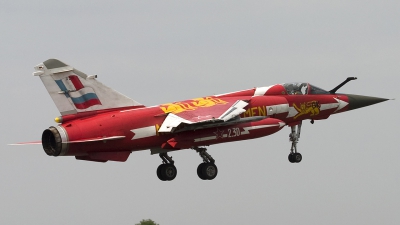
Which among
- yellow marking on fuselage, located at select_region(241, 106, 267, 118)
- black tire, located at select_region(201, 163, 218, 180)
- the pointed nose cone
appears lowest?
black tire, located at select_region(201, 163, 218, 180)

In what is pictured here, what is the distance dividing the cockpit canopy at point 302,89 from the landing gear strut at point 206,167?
5.37 meters

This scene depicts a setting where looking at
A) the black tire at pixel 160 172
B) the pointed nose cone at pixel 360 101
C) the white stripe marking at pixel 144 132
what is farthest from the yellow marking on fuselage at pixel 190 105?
the pointed nose cone at pixel 360 101

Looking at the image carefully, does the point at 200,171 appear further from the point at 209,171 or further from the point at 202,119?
the point at 202,119

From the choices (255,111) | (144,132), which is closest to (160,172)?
(144,132)

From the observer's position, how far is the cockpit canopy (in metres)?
61.0

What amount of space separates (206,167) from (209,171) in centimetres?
22

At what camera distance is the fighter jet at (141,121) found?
54438 millimetres

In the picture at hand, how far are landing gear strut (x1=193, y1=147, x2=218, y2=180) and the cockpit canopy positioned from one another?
5.37m

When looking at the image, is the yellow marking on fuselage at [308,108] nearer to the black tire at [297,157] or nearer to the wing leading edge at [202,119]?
the black tire at [297,157]

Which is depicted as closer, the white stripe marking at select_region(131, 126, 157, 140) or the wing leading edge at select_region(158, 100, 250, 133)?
the white stripe marking at select_region(131, 126, 157, 140)

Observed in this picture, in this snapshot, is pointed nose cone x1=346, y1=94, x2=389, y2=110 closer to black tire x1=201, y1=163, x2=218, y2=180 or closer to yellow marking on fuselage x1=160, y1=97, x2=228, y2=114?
Result: yellow marking on fuselage x1=160, y1=97, x2=228, y2=114

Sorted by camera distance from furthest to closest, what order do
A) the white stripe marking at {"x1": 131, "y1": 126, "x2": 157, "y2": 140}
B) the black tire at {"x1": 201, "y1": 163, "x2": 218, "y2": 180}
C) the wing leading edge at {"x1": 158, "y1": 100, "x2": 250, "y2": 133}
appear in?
the black tire at {"x1": 201, "y1": 163, "x2": 218, "y2": 180} < the wing leading edge at {"x1": 158, "y1": 100, "x2": 250, "y2": 133} < the white stripe marking at {"x1": 131, "y1": 126, "x2": 157, "y2": 140}


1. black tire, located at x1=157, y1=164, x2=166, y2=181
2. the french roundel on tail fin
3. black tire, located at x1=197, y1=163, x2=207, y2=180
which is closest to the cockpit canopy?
black tire, located at x1=197, y1=163, x2=207, y2=180

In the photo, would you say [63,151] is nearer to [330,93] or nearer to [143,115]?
[143,115]
